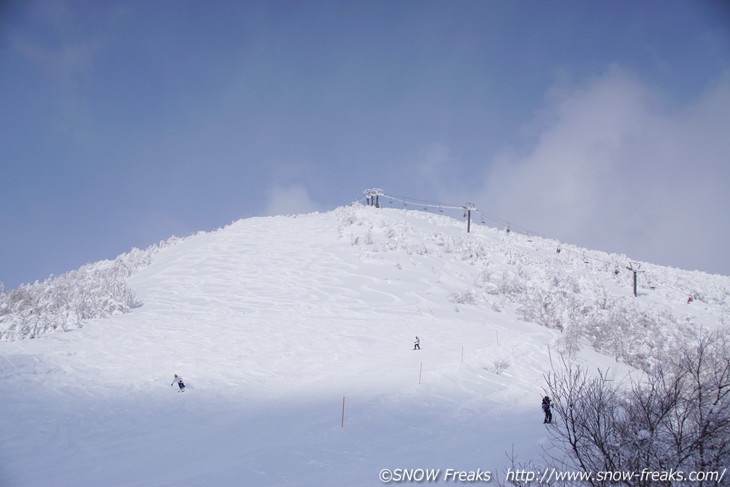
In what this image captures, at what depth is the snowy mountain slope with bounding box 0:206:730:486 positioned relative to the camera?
9359 millimetres

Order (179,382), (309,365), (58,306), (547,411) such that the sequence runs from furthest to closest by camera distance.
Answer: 1. (58,306)
2. (309,365)
3. (179,382)
4. (547,411)

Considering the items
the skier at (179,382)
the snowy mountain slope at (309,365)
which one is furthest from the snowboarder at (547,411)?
the skier at (179,382)

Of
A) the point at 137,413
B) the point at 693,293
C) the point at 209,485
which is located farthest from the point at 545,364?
the point at 693,293

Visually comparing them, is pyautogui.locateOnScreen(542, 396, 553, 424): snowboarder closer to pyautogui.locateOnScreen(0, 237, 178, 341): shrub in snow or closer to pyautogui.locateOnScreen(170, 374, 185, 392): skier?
pyautogui.locateOnScreen(170, 374, 185, 392): skier

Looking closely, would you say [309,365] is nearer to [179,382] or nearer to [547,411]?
[179,382]

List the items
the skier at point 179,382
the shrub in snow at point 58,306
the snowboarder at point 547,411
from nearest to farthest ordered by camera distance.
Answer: the snowboarder at point 547,411, the skier at point 179,382, the shrub in snow at point 58,306

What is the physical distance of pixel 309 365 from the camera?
52.3 feet

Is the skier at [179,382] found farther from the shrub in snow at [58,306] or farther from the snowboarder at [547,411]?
the snowboarder at [547,411]

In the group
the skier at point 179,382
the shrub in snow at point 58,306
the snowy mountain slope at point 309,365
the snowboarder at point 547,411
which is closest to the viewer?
the snowy mountain slope at point 309,365

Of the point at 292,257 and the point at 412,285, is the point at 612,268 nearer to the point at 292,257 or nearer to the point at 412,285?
the point at 412,285

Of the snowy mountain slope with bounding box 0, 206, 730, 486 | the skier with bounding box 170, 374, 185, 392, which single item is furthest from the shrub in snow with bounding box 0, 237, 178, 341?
the skier with bounding box 170, 374, 185, 392

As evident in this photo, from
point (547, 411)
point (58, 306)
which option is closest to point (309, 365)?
point (547, 411)

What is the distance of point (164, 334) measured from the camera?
18000 mm

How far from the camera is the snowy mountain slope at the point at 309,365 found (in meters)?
9.36
